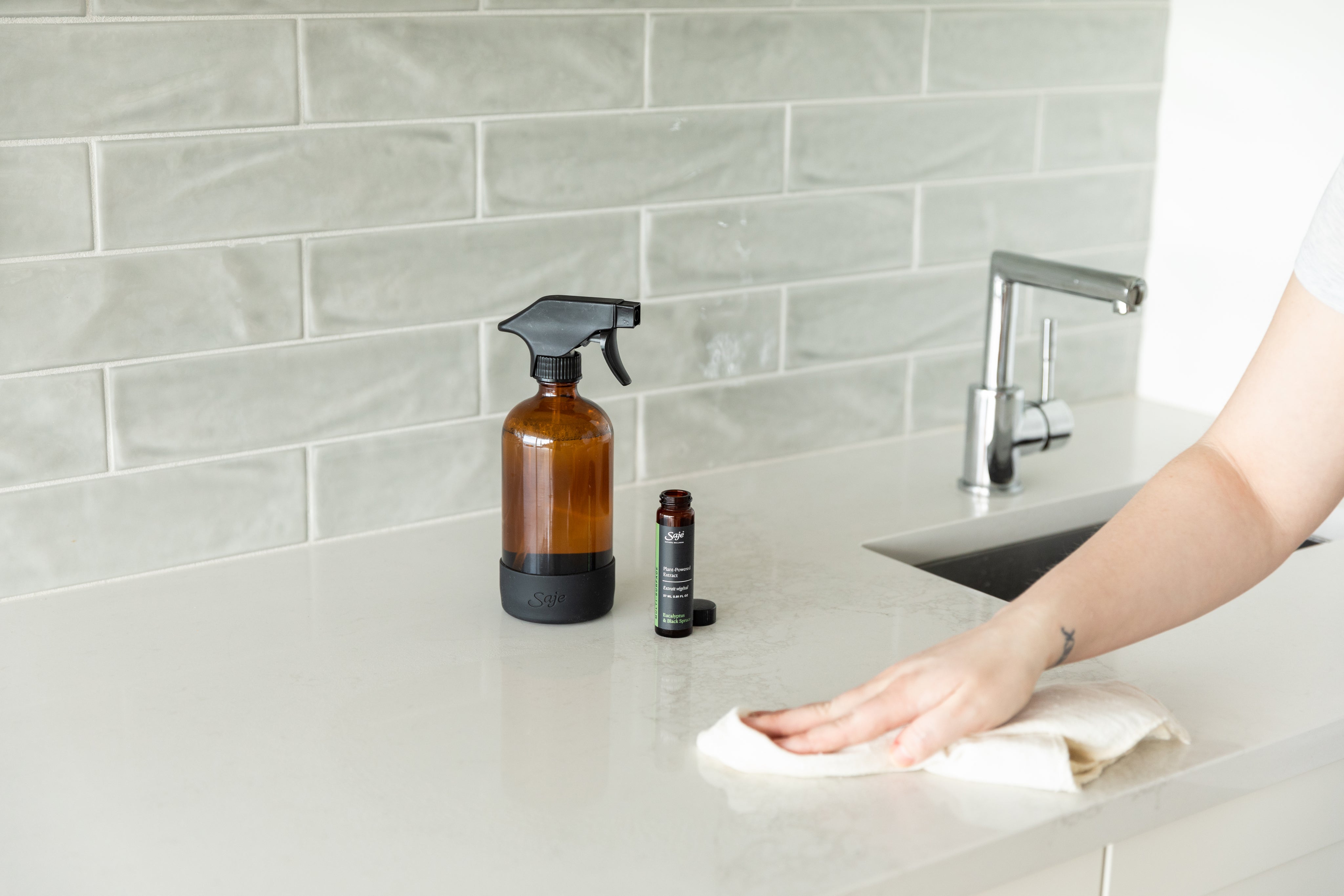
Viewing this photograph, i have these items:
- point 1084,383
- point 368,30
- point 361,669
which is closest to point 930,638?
point 361,669

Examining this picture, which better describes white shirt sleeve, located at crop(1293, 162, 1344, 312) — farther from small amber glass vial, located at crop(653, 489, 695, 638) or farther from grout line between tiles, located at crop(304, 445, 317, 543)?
grout line between tiles, located at crop(304, 445, 317, 543)

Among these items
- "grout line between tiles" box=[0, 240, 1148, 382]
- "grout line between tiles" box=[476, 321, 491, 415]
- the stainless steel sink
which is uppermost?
"grout line between tiles" box=[0, 240, 1148, 382]

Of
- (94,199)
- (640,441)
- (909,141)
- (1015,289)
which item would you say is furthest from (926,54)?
(94,199)

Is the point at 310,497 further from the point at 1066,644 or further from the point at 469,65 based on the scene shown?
the point at 1066,644

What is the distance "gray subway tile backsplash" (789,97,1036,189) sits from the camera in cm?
157

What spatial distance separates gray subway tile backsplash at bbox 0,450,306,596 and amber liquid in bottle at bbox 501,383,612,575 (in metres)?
0.29

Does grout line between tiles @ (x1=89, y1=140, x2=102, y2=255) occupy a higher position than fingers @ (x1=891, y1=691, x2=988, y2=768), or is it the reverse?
grout line between tiles @ (x1=89, y1=140, x2=102, y2=255)

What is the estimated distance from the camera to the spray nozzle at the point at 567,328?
109 cm

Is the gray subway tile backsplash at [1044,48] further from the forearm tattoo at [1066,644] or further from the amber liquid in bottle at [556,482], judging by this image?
the forearm tattoo at [1066,644]

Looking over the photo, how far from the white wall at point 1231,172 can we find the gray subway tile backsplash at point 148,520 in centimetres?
121

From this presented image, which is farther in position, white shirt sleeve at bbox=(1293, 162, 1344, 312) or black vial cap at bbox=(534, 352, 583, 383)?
black vial cap at bbox=(534, 352, 583, 383)

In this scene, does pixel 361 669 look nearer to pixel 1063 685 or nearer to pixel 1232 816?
pixel 1063 685

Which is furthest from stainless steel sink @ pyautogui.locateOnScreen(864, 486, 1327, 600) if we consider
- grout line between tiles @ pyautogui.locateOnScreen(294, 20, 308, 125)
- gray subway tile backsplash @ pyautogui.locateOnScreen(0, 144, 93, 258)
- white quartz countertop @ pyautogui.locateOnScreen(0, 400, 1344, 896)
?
gray subway tile backsplash @ pyautogui.locateOnScreen(0, 144, 93, 258)

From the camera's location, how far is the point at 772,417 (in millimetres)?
1620
